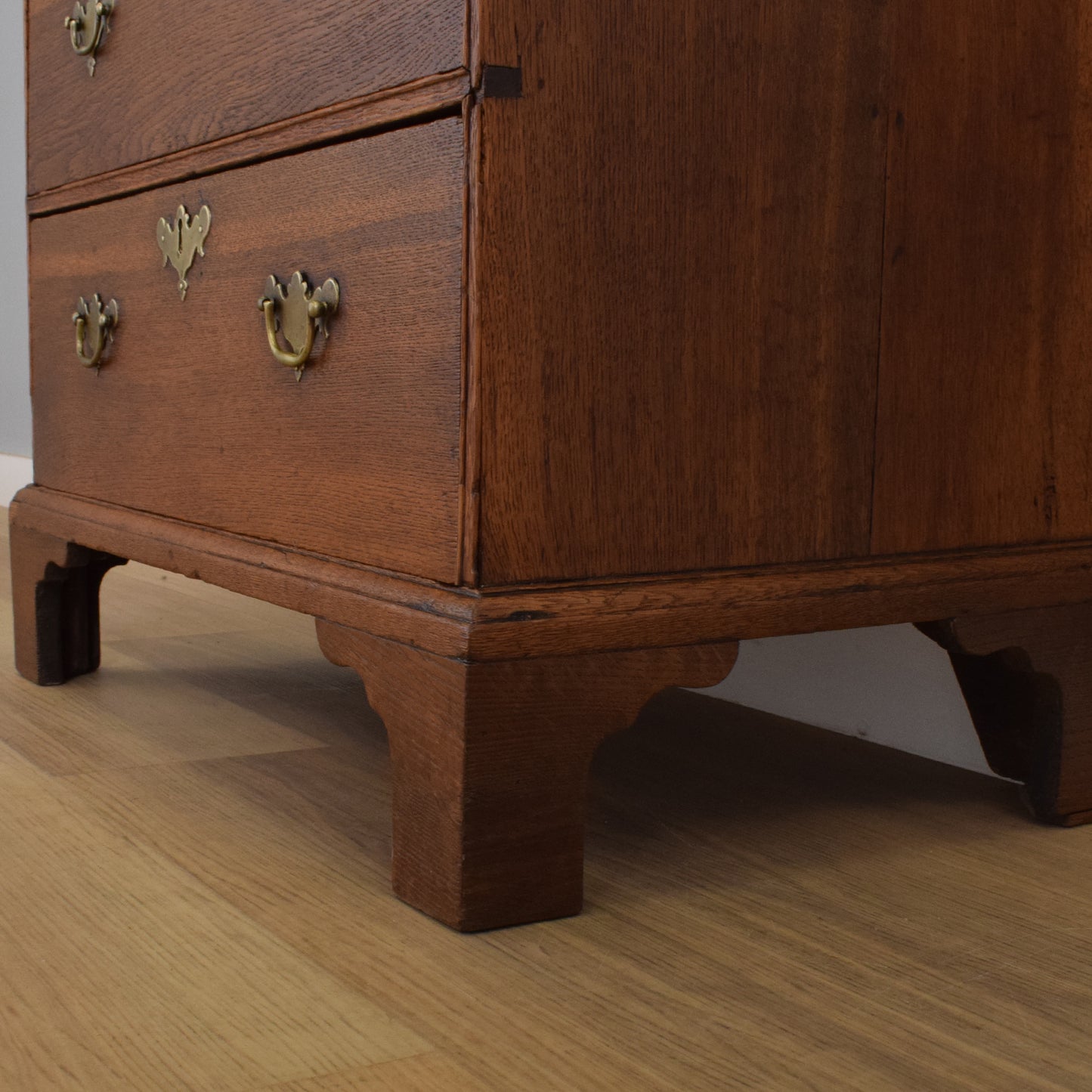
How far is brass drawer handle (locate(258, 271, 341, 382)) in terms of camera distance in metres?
0.91

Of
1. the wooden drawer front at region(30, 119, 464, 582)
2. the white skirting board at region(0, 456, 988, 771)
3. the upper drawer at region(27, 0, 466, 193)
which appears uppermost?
the upper drawer at region(27, 0, 466, 193)

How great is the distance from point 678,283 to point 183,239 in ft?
1.57

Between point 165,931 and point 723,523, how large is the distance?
417 mm

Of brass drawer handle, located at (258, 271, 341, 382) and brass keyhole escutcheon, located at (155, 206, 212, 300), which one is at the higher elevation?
brass keyhole escutcheon, located at (155, 206, 212, 300)

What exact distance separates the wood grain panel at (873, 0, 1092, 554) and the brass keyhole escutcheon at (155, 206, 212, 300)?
529 mm

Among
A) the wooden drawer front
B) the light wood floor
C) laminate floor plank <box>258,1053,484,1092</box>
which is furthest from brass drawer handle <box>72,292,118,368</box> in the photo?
laminate floor plank <box>258,1053,484,1092</box>

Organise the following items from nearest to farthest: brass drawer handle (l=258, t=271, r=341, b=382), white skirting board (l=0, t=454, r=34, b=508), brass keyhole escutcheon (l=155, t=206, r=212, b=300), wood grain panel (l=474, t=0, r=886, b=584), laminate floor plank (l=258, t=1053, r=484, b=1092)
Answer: laminate floor plank (l=258, t=1053, r=484, b=1092) < wood grain panel (l=474, t=0, r=886, b=584) < brass drawer handle (l=258, t=271, r=341, b=382) < brass keyhole escutcheon (l=155, t=206, r=212, b=300) < white skirting board (l=0, t=454, r=34, b=508)

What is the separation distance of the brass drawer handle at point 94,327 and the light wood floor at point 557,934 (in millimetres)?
345

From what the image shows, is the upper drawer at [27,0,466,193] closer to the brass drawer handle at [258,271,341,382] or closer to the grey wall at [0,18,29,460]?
the brass drawer handle at [258,271,341,382]

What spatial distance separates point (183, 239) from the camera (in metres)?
1.12

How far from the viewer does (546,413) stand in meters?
0.80

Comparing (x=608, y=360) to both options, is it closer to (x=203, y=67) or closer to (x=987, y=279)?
(x=987, y=279)

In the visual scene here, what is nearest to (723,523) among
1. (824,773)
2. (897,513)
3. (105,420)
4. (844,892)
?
(897,513)

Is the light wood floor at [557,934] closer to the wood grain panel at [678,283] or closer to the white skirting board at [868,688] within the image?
the white skirting board at [868,688]
